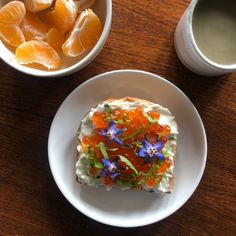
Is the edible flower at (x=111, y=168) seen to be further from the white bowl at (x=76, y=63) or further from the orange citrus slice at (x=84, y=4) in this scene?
the orange citrus slice at (x=84, y=4)

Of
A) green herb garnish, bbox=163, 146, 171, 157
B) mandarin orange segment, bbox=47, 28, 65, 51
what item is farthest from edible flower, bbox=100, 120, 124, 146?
mandarin orange segment, bbox=47, 28, 65, 51

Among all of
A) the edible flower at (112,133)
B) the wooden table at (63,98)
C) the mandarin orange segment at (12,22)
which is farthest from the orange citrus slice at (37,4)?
the edible flower at (112,133)

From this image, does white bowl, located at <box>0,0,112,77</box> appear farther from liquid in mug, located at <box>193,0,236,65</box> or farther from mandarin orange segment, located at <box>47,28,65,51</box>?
liquid in mug, located at <box>193,0,236,65</box>

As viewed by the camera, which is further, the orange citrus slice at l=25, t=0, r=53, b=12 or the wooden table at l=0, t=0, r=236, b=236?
the wooden table at l=0, t=0, r=236, b=236

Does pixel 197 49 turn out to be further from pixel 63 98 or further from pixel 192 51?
pixel 63 98

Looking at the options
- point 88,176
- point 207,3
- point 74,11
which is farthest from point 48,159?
point 207,3
